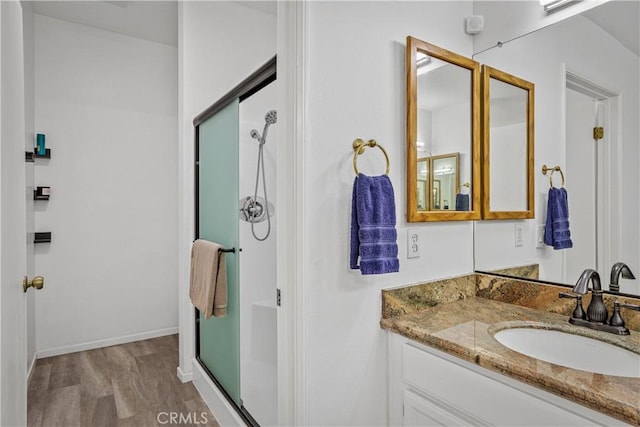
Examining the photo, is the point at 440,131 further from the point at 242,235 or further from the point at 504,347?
the point at 242,235

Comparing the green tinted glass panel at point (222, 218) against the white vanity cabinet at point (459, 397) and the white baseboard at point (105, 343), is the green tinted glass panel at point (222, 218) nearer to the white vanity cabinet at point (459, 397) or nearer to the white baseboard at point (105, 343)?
the white vanity cabinet at point (459, 397)

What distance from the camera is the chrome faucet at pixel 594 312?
3.89 ft

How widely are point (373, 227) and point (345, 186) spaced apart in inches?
7.0

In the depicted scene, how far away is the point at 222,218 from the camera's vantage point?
2098 millimetres

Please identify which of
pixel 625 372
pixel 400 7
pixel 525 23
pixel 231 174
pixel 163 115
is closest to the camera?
pixel 625 372

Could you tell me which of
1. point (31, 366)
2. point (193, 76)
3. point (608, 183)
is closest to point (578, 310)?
point (608, 183)

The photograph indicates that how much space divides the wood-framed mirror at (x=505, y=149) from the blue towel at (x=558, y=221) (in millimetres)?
95

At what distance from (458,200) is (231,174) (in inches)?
46.4

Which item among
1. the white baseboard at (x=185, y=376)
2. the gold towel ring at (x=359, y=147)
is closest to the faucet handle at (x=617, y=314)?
the gold towel ring at (x=359, y=147)

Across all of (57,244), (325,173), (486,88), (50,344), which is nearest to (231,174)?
(325,173)

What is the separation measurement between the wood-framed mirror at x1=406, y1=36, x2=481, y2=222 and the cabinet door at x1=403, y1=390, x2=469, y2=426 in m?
0.64

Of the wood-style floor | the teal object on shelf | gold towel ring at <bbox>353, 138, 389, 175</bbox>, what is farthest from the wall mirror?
the teal object on shelf

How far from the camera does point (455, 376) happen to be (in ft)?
3.64

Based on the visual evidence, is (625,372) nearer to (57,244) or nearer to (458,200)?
(458,200)
